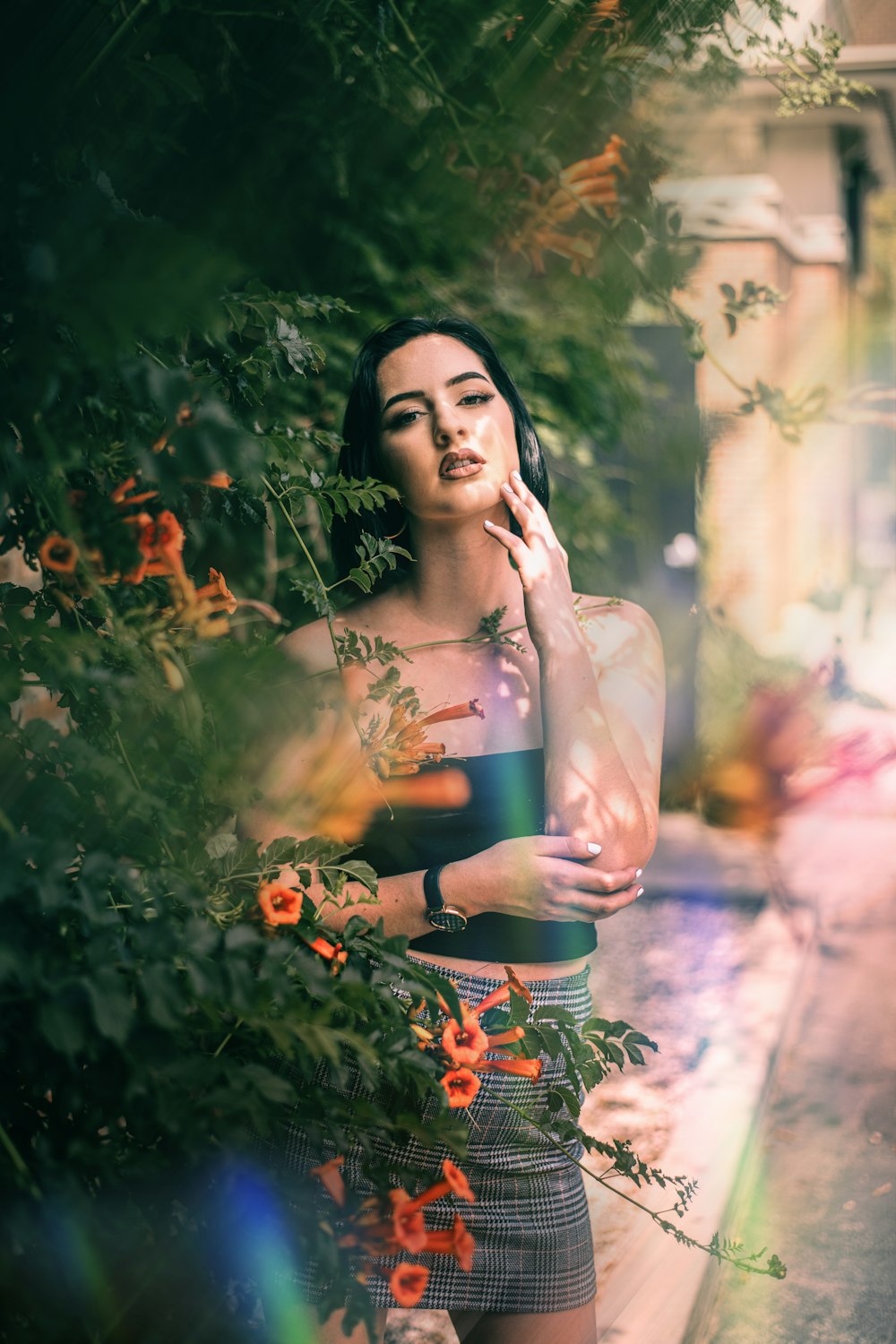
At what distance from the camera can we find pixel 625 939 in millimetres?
6242

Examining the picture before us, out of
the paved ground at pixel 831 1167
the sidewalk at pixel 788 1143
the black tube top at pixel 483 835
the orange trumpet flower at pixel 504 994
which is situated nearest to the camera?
the orange trumpet flower at pixel 504 994

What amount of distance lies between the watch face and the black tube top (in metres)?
0.11

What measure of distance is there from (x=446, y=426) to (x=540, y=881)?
0.66 metres

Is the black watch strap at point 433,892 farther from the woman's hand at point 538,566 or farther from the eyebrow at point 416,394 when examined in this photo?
the eyebrow at point 416,394

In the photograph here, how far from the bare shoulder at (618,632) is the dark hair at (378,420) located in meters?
0.18

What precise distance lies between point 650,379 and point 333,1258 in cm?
410

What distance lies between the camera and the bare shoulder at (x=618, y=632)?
6.41ft

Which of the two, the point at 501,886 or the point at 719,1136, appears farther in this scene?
the point at 719,1136

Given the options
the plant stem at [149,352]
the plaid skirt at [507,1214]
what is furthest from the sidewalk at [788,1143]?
the plant stem at [149,352]

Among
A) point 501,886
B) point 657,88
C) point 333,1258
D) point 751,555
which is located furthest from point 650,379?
point 751,555

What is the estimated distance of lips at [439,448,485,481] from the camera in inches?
70.9

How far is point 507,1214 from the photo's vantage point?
182 cm

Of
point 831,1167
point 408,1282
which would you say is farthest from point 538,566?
point 831,1167

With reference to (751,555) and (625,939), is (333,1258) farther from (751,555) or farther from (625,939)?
(751,555)
